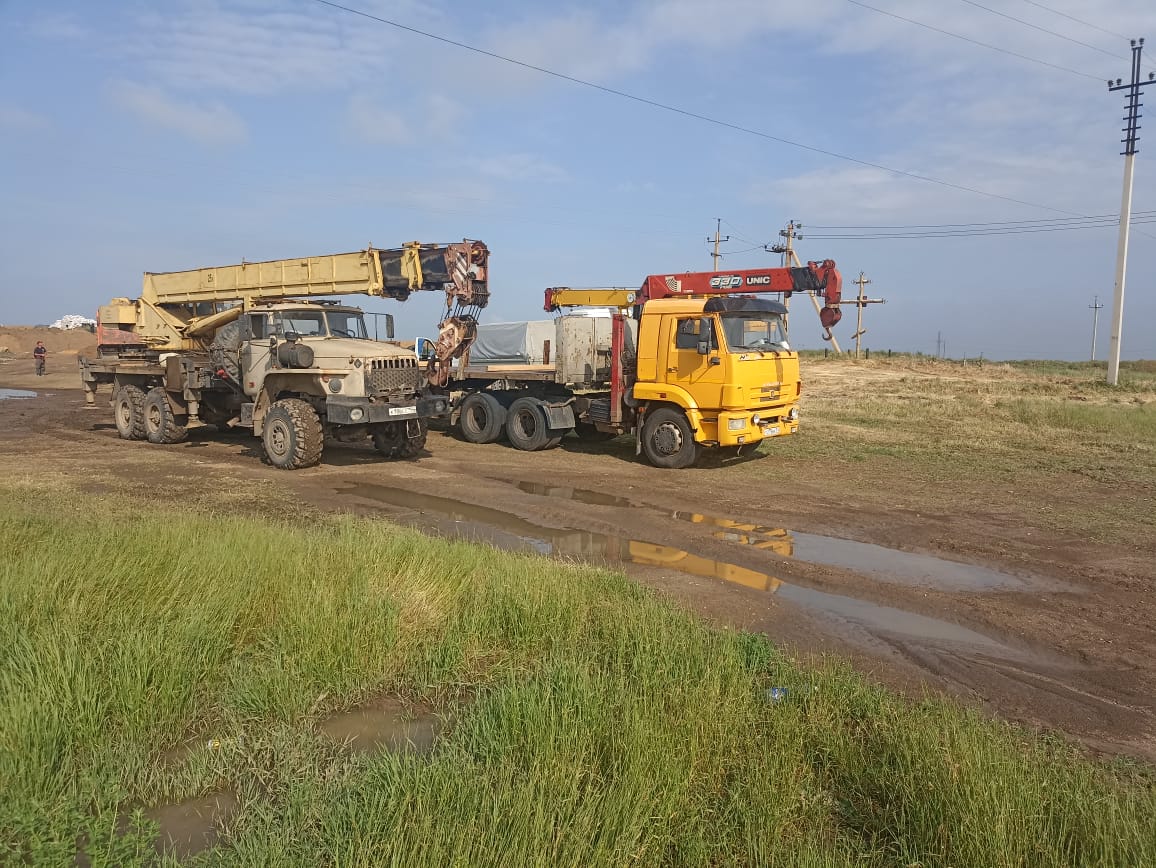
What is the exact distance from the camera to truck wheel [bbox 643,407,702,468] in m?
12.7

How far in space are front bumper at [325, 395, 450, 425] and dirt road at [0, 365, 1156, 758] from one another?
89cm

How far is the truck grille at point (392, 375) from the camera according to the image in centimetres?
1212

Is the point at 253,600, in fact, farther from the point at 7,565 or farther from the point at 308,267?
the point at 308,267

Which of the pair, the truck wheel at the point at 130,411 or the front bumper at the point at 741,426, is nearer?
the front bumper at the point at 741,426

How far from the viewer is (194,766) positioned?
3.52m

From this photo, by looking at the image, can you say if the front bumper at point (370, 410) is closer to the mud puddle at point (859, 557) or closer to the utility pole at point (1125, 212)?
the mud puddle at point (859, 557)

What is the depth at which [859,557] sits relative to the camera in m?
7.89

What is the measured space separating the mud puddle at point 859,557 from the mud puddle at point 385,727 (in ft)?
15.6

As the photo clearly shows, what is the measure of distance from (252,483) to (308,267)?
202 inches

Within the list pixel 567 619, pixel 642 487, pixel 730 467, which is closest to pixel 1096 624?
pixel 567 619

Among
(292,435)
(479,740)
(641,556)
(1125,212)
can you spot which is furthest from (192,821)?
(1125,212)

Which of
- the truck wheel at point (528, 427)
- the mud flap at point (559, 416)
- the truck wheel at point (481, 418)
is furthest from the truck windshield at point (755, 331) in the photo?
the truck wheel at point (481, 418)

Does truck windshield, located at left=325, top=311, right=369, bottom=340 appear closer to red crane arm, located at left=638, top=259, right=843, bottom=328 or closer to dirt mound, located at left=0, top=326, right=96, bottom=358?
red crane arm, located at left=638, top=259, right=843, bottom=328

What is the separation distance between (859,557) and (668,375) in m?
5.61
